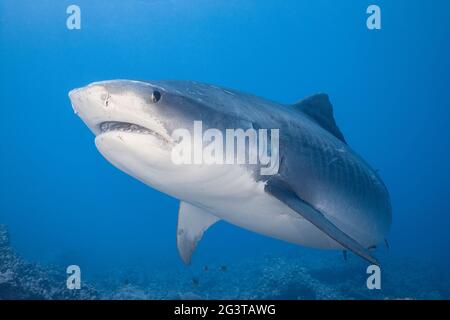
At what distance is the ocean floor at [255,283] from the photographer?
8.22 m

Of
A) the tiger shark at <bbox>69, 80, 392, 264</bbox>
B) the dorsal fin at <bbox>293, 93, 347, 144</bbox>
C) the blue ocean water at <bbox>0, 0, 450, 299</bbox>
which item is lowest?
the tiger shark at <bbox>69, 80, 392, 264</bbox>

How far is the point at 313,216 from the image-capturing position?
335 cm

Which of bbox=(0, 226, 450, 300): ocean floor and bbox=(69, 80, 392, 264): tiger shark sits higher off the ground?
bbox=(69, 80, 392, 264): tiger shark

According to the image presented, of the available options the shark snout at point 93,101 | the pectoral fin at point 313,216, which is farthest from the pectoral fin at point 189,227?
the shark snout at point 93,101

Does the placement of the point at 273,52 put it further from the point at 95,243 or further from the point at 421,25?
the point at 95,243

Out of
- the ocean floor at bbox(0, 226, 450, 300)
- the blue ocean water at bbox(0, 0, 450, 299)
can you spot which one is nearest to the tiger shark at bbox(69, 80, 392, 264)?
the ocean floor at bbox(0, 226, 450, 300)

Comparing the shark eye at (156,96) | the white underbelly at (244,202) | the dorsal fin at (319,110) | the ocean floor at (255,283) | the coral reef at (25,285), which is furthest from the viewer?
the ocean floor at (255,283)

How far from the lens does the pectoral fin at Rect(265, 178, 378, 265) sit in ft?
10.1

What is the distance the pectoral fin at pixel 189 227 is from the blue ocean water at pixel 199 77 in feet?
154

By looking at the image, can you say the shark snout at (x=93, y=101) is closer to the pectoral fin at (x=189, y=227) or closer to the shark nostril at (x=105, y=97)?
the shark nostril at (x=105, y=97)

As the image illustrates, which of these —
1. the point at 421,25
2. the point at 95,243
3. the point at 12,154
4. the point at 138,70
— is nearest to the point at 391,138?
the point at 421,25

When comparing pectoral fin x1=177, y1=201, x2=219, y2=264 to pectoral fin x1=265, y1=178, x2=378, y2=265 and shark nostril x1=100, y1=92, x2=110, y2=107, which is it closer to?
pectoral fin x1=265, y1=178, x2=378, y2=265

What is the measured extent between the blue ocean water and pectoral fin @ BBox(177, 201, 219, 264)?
4709 centimetres

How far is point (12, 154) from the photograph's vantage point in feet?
353
